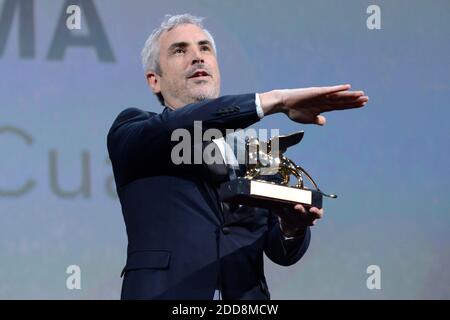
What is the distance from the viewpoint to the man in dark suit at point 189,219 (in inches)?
65.3

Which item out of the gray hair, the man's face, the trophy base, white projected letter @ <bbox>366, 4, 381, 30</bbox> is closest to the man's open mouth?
the man's face

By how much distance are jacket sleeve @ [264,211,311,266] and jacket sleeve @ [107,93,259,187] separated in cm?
29

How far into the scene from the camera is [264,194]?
1615mm

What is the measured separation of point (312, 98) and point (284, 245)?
17.5 inches

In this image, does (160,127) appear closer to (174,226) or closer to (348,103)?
(174,226)

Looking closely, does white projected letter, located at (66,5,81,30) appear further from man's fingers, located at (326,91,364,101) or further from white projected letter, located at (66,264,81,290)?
man's fingers, located at (326,91,364,101)

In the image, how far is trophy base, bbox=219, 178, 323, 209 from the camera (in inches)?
63.1

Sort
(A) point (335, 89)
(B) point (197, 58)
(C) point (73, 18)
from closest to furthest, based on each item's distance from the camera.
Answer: (A) point (335, 89) → (B) point (197, 58) → (C) point (73, 18)

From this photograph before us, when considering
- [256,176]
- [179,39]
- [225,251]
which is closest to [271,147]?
[256,176]

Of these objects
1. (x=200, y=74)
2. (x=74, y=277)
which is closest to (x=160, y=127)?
(x=200, y=74)

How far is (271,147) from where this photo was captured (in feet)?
5.79

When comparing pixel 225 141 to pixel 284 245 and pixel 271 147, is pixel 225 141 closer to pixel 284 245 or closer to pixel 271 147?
pixel 271 147

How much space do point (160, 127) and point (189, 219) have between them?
0.20m

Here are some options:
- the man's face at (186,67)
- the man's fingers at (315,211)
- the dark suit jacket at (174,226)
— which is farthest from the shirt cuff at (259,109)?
the man's face at (186,67)
